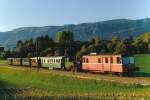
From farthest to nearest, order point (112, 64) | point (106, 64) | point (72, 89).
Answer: point (106, 64)
point (112, 64)
point (72, 89)

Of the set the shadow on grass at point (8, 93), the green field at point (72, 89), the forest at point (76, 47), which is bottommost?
the shadow on grass at point (8, 93)

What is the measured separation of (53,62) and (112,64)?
28.2 meters

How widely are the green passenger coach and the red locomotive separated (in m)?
13.8

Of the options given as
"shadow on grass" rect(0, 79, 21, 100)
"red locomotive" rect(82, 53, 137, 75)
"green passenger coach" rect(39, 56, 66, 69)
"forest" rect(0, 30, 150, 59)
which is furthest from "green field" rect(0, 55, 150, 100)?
"forest" rect(0, 30, 150, 59)

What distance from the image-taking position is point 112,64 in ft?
196

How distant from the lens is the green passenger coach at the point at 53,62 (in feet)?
266

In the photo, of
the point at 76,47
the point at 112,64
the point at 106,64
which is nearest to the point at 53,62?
the point at 106,64

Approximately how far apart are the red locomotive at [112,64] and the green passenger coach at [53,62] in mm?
13763

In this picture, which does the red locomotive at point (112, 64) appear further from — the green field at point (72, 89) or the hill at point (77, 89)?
the green field at point (72, 89)

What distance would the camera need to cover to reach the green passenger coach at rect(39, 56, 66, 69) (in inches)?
3196

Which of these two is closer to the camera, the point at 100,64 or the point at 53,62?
the point at 100,64

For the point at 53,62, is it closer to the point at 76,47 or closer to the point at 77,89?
the point at 77,89

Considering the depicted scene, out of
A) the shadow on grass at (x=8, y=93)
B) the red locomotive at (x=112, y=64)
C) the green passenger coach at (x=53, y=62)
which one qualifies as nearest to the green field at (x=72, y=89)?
the shadow on grass at (x=8, y=93)

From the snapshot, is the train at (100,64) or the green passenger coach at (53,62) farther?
the green passenger coach at (53,62)
